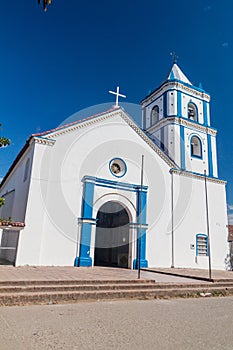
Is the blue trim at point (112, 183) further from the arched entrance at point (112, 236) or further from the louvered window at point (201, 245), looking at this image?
the louvered window at point (201, 245)

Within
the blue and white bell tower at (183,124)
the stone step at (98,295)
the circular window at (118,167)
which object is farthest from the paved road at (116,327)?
the blue and white bell tower at (183,124)

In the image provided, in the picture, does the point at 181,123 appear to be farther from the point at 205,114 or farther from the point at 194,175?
the point at 194,175

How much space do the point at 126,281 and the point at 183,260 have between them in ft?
25.7

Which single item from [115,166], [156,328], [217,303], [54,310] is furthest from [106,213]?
[156,328]

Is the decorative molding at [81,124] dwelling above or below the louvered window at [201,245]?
above

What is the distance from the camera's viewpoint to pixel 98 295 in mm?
7320

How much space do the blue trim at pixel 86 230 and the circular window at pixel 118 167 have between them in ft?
6.20

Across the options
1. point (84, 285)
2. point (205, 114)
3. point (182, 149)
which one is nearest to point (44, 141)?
point (84, 285)

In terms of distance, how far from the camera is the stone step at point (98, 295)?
251 inches

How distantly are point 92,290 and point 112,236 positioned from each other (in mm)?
9671

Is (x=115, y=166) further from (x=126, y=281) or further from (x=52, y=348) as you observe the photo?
(x=52, y=348)

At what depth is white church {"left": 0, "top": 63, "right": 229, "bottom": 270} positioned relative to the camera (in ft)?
40.9

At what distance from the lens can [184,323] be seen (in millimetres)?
5266

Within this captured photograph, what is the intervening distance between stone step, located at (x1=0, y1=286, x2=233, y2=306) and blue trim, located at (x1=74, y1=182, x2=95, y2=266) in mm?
4913
